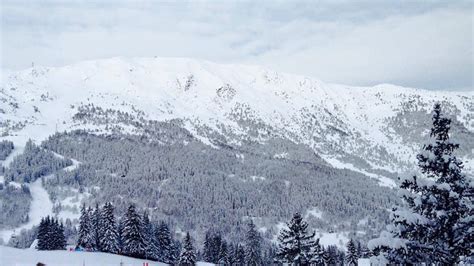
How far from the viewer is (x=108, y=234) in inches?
3588

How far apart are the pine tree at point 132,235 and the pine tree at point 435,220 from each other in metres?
71.8

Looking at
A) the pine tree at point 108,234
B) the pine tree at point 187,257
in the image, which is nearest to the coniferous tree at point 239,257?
Result: the pine tree at point 187,257

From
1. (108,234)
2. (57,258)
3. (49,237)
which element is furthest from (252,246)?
(57,258)

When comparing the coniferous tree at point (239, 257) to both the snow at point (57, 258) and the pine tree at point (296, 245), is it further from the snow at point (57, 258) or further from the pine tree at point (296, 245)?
the pine tree at point (296, 245)

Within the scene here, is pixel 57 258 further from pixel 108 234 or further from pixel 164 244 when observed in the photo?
pixel 164 244

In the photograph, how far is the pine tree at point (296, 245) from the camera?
188 feet

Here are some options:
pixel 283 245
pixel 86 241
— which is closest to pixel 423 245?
pixel 283 245

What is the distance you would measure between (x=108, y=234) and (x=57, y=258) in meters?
33.3

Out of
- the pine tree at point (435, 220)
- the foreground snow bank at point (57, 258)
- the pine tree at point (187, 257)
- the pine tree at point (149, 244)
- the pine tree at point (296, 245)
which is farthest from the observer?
the pine tree at point (187, 257)

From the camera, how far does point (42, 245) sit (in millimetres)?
95938

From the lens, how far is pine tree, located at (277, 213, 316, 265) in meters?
57.2

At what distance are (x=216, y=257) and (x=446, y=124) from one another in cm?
10414

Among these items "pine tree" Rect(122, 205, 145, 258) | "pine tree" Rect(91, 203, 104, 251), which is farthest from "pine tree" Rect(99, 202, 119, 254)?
"pine tree" Rect(91, 203, 104, 251)

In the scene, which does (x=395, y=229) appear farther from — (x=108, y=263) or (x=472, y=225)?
(x=108, y=263)
